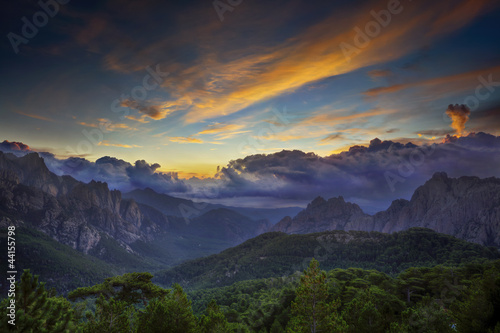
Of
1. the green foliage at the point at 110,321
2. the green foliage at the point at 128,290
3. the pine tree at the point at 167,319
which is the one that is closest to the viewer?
the green foliage at the point at 110,321

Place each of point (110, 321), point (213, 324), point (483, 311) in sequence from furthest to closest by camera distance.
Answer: point (213, 324) < point (110, 321) < point (483, 311)

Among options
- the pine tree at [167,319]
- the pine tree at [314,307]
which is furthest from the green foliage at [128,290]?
the pine tree at [314,307]

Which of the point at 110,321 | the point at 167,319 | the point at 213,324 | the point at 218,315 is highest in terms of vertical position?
the point at 110,321

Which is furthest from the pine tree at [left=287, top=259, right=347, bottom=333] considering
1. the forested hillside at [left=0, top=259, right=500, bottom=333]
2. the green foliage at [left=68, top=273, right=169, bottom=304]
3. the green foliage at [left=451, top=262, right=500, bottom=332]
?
the green foliage at [left=68, top=273, right=169, bottom=304]

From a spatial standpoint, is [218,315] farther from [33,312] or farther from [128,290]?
[33,312]

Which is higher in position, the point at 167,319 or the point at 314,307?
the point at 314,307

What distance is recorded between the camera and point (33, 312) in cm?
2477

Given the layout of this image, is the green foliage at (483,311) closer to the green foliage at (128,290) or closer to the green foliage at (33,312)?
the green foliage at (33,312)

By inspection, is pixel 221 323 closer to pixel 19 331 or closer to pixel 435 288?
pixel 19 331

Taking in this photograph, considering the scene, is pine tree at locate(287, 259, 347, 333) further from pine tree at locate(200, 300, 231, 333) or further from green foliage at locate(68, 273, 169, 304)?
green foliage at locate(68, 273, 169, 304)

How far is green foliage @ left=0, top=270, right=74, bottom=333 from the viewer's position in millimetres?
22688

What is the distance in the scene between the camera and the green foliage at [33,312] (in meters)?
22.7

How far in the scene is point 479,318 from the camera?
30.6 meters

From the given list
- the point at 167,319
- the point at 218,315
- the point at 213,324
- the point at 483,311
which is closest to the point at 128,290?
the point at 213,324
